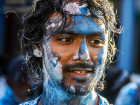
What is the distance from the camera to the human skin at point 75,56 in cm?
179

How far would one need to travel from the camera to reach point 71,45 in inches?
71.4

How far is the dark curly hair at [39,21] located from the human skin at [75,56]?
6cm

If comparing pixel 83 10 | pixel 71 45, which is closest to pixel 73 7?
pixel 83 10

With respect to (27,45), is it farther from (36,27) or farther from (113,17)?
(113,17)

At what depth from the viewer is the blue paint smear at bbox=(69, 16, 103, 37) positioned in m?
1.80

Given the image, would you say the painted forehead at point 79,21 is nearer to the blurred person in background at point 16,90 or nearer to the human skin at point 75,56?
the human skin at point 75,56

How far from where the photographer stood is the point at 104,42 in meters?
1.93

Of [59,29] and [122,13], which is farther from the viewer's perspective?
[122,13]

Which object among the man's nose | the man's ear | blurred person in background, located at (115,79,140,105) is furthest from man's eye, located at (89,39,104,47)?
blurred person in background, located at (115,79,140,105)

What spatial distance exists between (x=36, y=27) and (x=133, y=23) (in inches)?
231

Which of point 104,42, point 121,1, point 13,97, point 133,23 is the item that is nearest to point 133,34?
point 133,23

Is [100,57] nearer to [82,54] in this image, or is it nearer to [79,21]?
[82,54]

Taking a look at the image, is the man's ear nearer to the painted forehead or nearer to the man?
the man

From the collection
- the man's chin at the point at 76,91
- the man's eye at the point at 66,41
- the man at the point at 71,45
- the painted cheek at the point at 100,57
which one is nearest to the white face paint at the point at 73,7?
the man at the point at 71,45
